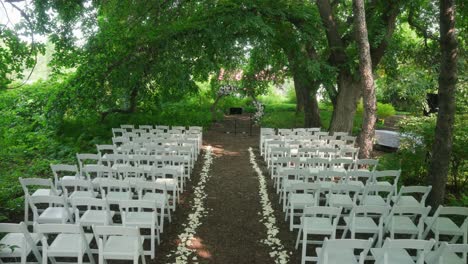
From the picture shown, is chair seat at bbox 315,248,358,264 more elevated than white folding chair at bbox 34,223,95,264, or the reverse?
white folding chair at bbox 34,223,95,264

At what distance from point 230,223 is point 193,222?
0.65 meters

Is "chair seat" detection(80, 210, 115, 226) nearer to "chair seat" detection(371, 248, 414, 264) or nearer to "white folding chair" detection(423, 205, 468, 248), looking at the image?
"chair seat" detection(371, 248, 414, 264)

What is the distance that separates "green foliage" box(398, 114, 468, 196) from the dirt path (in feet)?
11.8

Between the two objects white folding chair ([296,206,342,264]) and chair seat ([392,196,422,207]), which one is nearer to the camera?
white folding chair ([296,206,342,264])

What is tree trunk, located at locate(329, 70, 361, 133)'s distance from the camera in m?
14.3

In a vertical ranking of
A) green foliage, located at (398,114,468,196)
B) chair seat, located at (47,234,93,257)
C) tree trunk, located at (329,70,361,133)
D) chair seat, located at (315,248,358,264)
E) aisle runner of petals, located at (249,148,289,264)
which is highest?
tree trunk, located at (329,70,361,133)

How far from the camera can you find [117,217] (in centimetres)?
754

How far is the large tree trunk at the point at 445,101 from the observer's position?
712 cm

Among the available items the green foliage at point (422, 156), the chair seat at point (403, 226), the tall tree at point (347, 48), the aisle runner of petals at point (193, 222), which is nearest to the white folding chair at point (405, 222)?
the chair seat at point (403, 226)

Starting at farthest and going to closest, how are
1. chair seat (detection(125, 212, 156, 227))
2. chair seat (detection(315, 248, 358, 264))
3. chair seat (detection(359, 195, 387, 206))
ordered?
chair seat (detection(359, 195, 387, 206))
chair seat (detection(125, 212, 156, 227))
chair seat (detection(315, 248, 358, 264))

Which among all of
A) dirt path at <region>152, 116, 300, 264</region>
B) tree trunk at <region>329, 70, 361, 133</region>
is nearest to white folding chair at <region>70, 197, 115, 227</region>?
dirt path at <region>152, 116, 300, 264</region>

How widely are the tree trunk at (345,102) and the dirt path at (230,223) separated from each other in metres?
4.36

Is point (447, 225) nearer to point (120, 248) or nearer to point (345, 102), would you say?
point (120, 248)

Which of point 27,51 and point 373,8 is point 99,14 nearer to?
point 27,51
